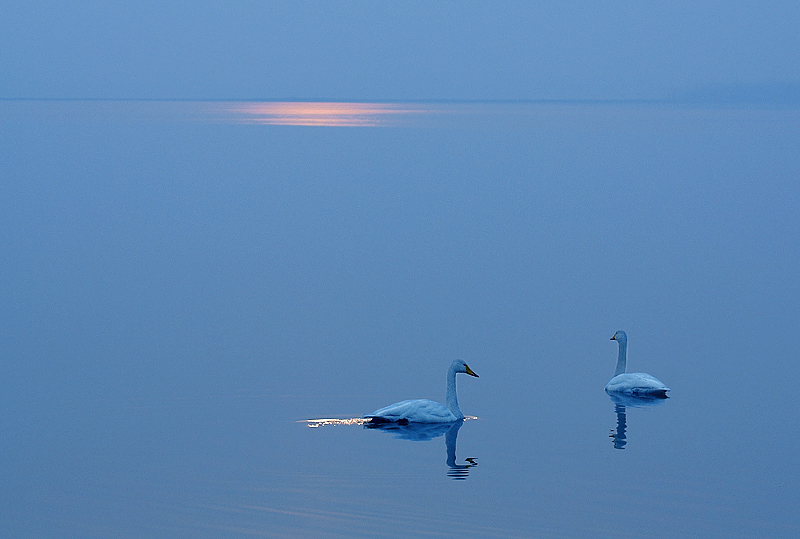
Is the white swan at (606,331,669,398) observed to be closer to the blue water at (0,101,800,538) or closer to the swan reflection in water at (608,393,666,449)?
the swan reflection in water at (608,393,666,449)

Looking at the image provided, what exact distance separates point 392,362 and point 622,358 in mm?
3115

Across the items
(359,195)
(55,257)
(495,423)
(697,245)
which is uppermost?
(359,195)

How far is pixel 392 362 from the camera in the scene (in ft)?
53.9

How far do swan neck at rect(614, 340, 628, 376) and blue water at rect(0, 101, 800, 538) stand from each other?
331mm

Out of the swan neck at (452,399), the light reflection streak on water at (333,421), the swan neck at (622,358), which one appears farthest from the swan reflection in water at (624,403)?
the light reflection streak on water at (333,421)

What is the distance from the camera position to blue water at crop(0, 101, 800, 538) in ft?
36.4

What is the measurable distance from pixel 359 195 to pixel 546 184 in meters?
7.17

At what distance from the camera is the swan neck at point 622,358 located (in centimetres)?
1614

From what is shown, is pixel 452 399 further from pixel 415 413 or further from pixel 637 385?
pixel 637 385

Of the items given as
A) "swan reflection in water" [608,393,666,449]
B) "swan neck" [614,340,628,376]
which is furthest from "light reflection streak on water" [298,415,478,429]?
"swan neck" [614,340,628,376]

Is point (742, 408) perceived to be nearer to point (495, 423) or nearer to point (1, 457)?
point (495, 423)

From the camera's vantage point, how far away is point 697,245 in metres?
27.6

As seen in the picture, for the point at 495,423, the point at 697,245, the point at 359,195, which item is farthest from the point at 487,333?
the point at 359,195

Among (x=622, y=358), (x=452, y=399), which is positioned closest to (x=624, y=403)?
(x=622, y=358)
